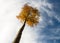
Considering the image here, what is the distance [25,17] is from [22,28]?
13.6 feet

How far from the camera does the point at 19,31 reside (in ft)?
125

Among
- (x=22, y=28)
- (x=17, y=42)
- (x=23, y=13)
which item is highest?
(x=23, y=13)

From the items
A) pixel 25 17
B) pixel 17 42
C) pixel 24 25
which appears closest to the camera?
pixel 17 42

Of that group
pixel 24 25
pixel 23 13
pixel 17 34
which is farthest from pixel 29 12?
pixel 17 34

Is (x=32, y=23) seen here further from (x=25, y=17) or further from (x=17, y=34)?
(x=17, y=34)

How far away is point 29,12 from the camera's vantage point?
139ft

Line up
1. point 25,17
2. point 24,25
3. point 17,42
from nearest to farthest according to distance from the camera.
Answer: point 17,42 → point 24,25 → point 25,17

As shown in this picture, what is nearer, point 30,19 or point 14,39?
point 14,39

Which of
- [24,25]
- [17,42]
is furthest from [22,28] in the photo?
[17,42]

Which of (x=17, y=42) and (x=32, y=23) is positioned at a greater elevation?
(x=32, y=23)

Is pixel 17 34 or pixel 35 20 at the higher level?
pixel 35 20

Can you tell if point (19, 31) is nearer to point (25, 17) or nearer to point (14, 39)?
point (14, 39)

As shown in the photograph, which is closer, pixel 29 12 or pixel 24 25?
pixel 24 25

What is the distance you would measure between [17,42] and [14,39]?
3.38 ft
